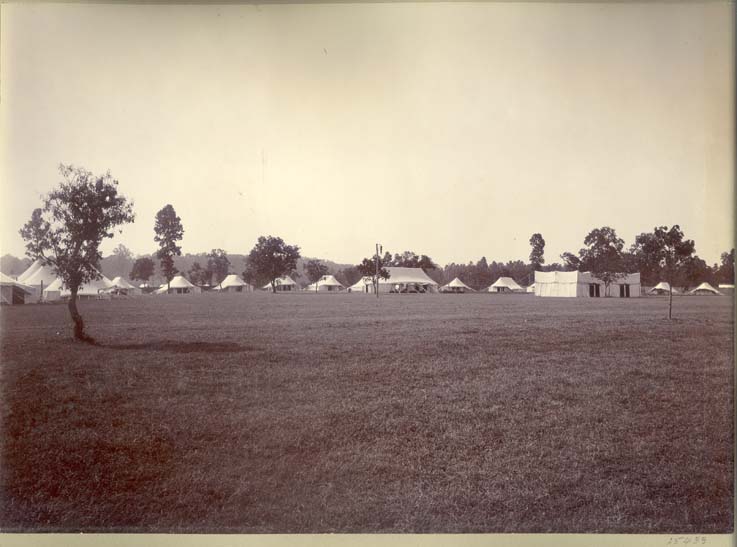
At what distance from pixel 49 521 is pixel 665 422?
4.56 m

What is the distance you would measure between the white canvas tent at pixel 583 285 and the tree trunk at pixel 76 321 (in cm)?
469

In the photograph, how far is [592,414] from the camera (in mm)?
3391

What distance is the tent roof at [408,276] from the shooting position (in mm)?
4189

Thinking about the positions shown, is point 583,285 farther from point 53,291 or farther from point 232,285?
point 53,291

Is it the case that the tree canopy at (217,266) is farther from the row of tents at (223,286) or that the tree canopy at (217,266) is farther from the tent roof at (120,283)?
the tent roof at (120,283)

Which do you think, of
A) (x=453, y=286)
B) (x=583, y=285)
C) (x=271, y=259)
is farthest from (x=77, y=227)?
(x=583, y=285)

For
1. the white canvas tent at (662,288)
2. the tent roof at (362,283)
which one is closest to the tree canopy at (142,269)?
the tent roof at (362,283)

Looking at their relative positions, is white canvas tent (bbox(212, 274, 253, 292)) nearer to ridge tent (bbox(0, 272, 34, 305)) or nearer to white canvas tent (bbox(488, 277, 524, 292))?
ridge tent (bbox(0, 272, 34, 305))

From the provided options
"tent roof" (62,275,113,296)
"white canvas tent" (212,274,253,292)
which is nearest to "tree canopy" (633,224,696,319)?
"white canvas tent" (212,274,253,292)

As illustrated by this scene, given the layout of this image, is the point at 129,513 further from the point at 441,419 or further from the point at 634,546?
the point at 634,546

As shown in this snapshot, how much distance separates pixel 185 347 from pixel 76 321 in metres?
0.93

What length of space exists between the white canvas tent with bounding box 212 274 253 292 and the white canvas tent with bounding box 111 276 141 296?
646 mm

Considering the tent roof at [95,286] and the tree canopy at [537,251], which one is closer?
the tent roof at [95,286]

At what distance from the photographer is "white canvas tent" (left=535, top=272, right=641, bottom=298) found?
5414 mm
